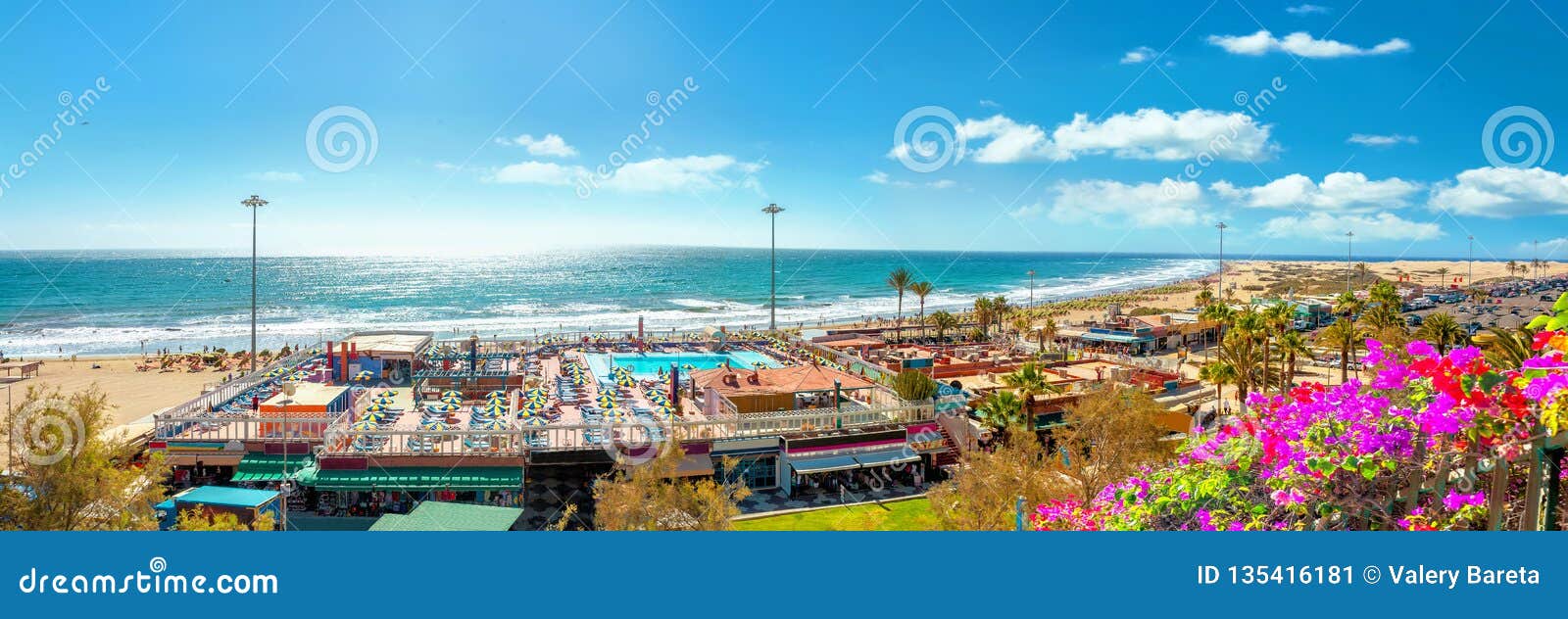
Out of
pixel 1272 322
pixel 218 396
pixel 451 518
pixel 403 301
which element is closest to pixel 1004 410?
pixel 1272 322

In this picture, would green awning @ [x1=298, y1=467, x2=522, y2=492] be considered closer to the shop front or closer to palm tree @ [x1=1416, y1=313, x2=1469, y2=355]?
the shop front

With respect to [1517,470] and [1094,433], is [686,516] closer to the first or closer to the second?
[1094,433]

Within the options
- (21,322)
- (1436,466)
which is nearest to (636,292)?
(21,322)

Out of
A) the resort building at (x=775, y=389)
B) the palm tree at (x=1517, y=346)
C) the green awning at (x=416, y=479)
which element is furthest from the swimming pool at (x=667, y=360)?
the palm tree at (x=1517, y=346)

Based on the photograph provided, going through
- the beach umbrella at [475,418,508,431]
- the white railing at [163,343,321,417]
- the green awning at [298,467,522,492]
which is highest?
the white railing at [163,343,321,417]

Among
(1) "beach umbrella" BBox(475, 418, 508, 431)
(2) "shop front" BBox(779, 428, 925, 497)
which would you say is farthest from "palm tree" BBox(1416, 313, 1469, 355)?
(1) "beach umbrella" BBox(475, 418, 508, 431)

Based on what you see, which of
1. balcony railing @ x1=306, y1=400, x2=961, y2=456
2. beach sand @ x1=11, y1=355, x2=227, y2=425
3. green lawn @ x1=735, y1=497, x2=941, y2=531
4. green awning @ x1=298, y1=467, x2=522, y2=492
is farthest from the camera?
beach sand @ x1=11, y1=355, x2=227, y2=425

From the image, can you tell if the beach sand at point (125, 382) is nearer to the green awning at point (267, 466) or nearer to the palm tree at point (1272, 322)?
the green awning at point (267, 466)
